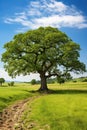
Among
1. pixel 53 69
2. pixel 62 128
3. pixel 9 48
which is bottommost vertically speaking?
pixel 62 128

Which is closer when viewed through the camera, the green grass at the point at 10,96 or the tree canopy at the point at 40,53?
the green grass at the point at 10,96

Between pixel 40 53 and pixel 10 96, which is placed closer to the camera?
pixel 10 96

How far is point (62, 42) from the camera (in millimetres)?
81438

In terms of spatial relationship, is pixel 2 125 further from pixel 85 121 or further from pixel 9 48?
pixel 9 48

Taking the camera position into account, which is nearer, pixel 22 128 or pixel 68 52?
pixel 22 128

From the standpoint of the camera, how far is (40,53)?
81.1 meters

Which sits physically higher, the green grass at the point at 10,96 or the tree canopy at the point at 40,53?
the tree canopy at the point at 40,53

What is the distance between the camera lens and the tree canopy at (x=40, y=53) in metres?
78.1

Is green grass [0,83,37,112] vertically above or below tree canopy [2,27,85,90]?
below

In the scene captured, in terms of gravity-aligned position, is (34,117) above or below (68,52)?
below

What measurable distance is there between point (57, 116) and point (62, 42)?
53658 millimetres

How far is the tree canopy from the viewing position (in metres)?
78.1

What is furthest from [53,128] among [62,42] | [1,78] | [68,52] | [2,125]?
[1,78]

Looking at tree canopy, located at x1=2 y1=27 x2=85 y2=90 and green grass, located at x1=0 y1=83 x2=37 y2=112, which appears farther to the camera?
tree canopy, located at x1=2 y1=27 x2=85 y2=90
